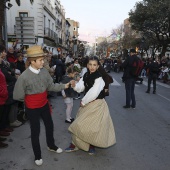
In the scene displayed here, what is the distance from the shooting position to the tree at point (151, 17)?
84.8 feet

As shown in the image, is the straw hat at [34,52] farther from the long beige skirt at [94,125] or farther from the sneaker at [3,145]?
the sneaker at [3,145]

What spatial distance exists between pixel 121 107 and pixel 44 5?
25.6m

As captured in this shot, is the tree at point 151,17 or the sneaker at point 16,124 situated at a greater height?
the tree at point 151,17

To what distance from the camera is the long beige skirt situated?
11.4ft

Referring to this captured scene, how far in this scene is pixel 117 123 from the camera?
5551 mm

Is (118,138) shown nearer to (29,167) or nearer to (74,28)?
(29,167)

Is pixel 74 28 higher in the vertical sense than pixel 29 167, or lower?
higher

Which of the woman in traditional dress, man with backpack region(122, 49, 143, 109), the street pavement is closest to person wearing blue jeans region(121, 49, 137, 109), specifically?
man with backpack region(122, 49, 143, 109)

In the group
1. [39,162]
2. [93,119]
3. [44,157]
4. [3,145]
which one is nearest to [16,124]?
[3,145]

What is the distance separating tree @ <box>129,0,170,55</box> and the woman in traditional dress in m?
25.2

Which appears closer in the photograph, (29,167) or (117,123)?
(29,167)

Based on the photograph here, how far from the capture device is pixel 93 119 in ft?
11.4

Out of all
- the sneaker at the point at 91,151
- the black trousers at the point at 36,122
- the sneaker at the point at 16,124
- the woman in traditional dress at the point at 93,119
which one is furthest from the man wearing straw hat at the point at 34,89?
the sneaker at the point at 16,124

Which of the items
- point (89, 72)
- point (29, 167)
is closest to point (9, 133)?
point (29, 167)
